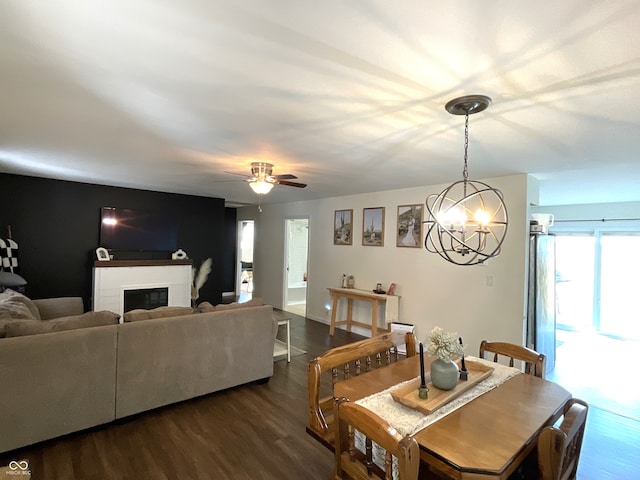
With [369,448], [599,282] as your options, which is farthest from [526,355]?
[599,282]

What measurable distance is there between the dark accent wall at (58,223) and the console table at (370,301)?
3.59 meters

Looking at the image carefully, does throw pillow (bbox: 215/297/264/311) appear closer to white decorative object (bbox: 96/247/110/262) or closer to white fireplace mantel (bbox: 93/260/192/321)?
white fireplace mantel (bbox: 93/260/192/321)

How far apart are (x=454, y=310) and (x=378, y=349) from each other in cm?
261

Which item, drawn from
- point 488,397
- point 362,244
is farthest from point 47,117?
point 362,244

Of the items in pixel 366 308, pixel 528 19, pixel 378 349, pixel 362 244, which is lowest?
pixel 366 308

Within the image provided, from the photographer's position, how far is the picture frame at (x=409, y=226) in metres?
4.73

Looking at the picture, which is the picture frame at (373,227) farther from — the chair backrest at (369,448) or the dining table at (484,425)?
the chair backrest at (369,448)

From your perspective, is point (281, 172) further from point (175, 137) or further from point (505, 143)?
point (505, 143)

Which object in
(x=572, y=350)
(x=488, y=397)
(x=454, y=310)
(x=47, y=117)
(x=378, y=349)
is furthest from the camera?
(x=572, y=350)

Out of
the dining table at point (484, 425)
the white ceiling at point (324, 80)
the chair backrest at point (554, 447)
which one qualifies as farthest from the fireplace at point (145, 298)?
the chair backrest at point (554, 447)

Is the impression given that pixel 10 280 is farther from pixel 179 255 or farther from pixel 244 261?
pixel 244 261

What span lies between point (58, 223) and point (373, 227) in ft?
16.0

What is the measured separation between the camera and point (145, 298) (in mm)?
5637

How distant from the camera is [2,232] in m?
4.64
